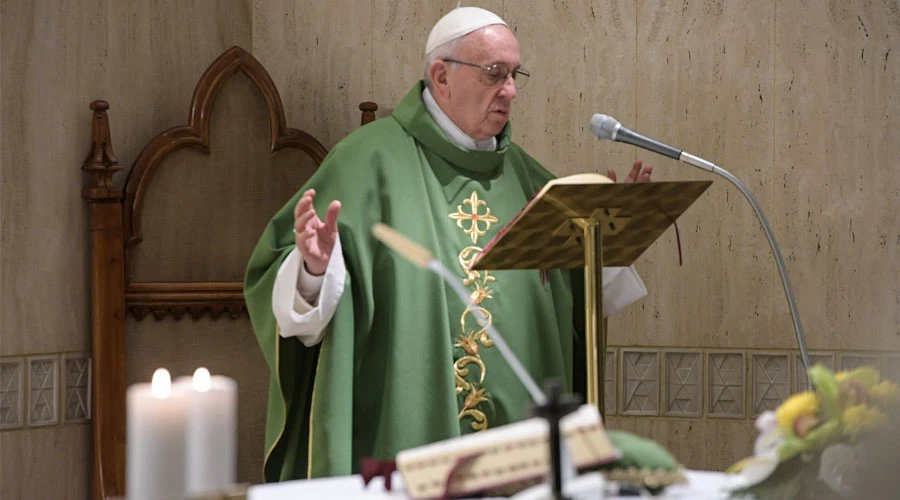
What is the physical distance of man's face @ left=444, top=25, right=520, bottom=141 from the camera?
13.7 ft

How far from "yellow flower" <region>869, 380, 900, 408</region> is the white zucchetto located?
8.42ft

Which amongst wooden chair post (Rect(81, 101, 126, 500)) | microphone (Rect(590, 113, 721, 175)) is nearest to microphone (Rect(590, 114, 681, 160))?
microphone (Rect(590, 113, 721, 175))

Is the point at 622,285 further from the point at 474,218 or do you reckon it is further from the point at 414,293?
the point at 414,293

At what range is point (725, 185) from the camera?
201 inches

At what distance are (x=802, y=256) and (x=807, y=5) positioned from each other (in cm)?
104

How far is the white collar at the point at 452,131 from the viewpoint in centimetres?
423

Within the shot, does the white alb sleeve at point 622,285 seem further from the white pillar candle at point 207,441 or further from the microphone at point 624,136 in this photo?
the white pillar candle at point 207,441

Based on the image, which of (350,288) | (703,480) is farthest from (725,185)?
(703,480)

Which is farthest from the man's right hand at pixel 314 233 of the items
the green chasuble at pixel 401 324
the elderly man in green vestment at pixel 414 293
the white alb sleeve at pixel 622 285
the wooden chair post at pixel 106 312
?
the wooden chair post at pixel 106 312

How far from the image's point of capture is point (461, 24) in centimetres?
426

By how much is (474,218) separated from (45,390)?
1707 mm

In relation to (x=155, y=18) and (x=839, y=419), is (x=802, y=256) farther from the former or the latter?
(x=839, y=419)

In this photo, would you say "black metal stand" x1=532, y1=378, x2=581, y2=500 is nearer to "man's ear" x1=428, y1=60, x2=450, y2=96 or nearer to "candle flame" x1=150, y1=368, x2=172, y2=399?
"candle flame" x1=150, y1=368, x2=172, y2=399

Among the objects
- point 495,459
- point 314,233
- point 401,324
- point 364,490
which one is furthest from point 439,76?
point 495,459
